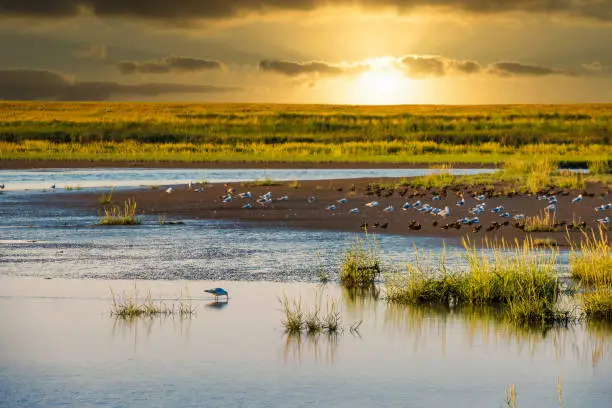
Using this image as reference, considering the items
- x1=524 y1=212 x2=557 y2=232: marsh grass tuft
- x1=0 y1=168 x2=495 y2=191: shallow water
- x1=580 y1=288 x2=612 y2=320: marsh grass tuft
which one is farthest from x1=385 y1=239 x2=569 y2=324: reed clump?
x1=0 y1=168 x2=495 y2=191: shallow water

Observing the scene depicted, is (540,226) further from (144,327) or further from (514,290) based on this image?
(144,327)

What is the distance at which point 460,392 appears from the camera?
9633 mm

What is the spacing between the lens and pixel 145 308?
13352mm

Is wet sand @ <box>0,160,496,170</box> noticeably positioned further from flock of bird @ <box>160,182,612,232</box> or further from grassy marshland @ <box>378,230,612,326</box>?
grassy marshland @ <box>378,230,612,326</box>

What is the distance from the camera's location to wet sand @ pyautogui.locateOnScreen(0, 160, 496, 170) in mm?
51000

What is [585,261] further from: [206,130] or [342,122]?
[342,122]

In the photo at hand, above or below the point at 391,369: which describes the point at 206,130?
above

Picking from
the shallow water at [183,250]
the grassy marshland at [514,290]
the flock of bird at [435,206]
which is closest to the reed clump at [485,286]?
the grassy marshland at [514,290]

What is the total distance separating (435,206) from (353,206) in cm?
219

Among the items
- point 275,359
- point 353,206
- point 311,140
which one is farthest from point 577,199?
point 311,140

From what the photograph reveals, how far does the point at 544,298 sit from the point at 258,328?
348 cm

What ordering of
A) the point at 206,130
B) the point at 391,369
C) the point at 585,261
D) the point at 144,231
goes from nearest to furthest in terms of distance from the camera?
1. the point at 391,369
2. the point at 585,261
3. the point at 144,231
4. the point at 206,130

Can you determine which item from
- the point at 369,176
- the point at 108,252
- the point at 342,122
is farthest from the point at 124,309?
the point at 342,122

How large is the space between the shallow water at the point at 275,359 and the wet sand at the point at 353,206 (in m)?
8.56
